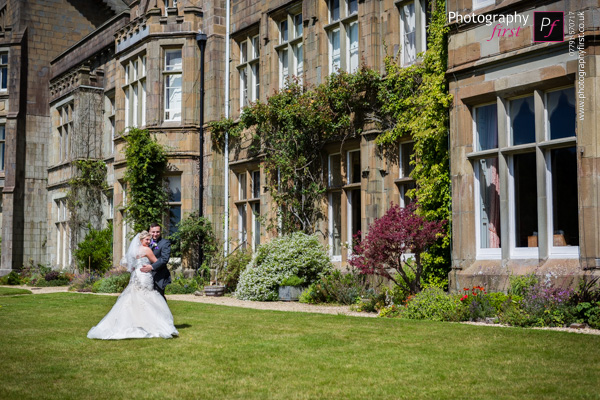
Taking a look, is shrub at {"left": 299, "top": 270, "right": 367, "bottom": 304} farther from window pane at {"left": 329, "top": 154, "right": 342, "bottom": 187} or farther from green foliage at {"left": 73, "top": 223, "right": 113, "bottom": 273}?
green foliage at {"left": 73, "top": 223, "right": 113, "bottom": 273}

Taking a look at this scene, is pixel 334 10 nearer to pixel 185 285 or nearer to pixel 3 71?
pixel 185 285

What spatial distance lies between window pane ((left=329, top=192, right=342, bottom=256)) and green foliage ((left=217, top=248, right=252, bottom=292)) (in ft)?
9.42

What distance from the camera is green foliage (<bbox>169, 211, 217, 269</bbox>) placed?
2091cm

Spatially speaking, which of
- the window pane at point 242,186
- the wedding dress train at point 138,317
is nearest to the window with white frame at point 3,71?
the window pane at point 242,186

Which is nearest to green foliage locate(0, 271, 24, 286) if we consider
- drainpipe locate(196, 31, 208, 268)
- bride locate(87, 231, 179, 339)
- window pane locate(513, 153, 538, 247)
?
drainpipe locate(196, 31, 208, 268)

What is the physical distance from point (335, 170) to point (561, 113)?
7.32 m

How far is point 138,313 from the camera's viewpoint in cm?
1002

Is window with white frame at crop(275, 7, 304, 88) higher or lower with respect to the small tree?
higher

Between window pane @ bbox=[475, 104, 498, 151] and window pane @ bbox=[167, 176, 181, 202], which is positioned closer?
window pane @ bbox=[475, 104, 498, 151]

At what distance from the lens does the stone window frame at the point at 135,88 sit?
23.3 meters

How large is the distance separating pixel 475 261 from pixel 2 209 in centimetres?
2637

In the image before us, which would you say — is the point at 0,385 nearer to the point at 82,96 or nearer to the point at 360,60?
the point at 360,60

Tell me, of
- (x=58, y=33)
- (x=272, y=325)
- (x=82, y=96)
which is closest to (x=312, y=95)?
(x=272, y=325)

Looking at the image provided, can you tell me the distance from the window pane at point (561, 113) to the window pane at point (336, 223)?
278 inches
